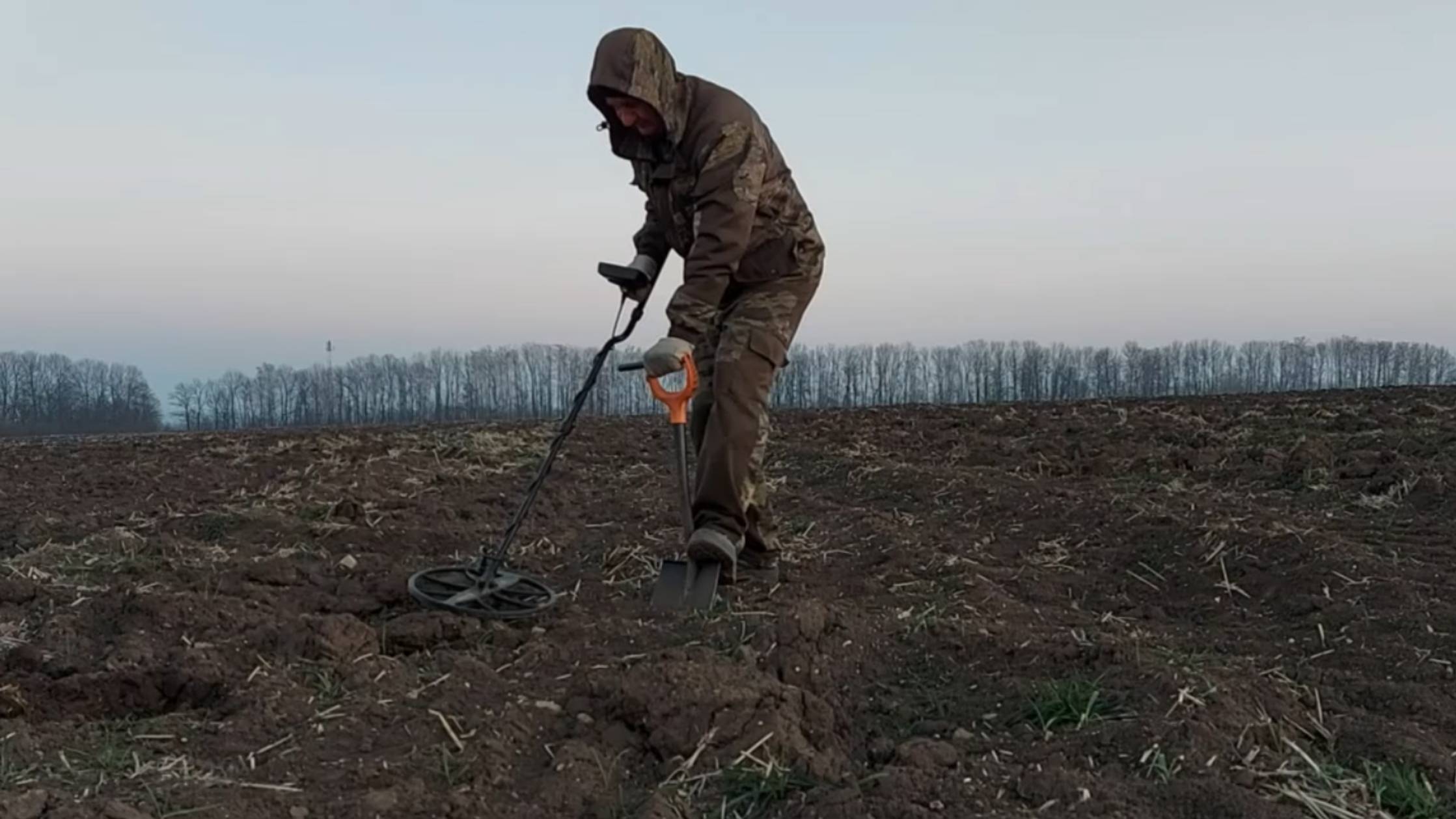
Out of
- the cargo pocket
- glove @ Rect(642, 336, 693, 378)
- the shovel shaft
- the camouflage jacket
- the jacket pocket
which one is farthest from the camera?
the jacket pocket

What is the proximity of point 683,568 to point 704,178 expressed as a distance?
1412 millimetres

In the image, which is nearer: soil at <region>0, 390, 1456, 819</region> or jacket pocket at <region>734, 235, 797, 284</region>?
soil at <region>0, 390, 1456, 819</region>

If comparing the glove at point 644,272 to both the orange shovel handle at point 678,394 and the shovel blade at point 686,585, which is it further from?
the shovel blade at point 686,585

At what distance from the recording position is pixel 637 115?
404cm

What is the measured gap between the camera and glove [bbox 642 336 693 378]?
3783mm

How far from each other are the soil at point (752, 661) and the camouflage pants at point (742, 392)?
365mm

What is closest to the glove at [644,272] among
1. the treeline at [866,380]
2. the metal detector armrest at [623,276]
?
the metal detector armrest at [623,276]

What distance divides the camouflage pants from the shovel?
0.39ft

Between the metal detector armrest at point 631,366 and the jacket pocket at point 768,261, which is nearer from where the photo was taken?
the metal detector armrest at point 631,366

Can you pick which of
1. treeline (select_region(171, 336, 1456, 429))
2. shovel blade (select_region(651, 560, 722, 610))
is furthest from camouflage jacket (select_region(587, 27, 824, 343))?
treeline (select_region(171, 336, 1456, 429))

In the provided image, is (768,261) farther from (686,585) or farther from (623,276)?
(686,585)

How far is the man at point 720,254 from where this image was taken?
12.8 feet

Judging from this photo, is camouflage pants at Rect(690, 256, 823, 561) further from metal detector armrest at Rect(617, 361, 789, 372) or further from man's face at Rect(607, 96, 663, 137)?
man's face at Rect(607, 96, 663, 137)

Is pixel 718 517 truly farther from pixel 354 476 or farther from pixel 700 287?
pixel 354 476
